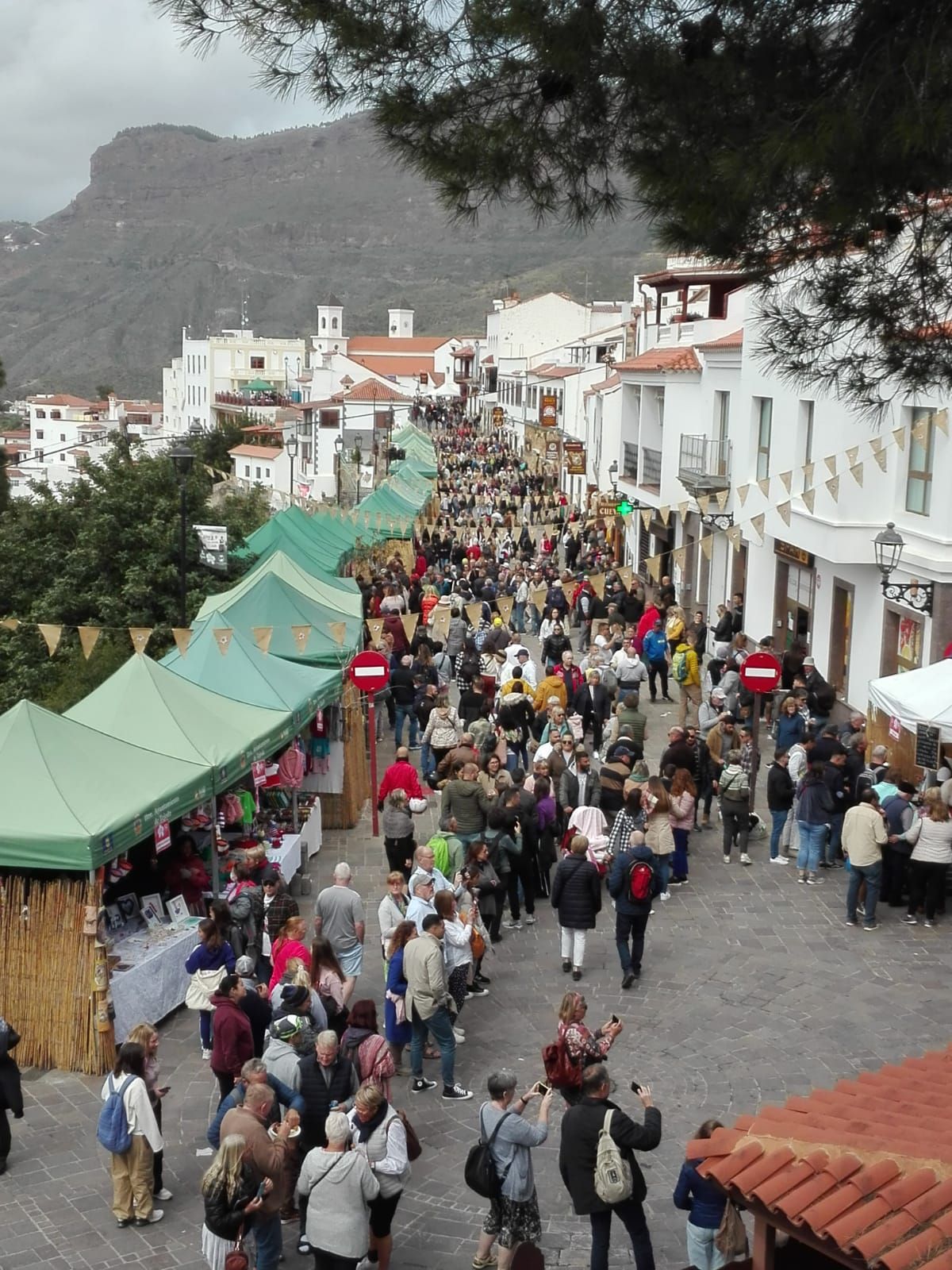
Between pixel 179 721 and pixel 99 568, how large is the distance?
607 inches

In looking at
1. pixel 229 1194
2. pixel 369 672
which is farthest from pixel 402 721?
pixel 229 1194

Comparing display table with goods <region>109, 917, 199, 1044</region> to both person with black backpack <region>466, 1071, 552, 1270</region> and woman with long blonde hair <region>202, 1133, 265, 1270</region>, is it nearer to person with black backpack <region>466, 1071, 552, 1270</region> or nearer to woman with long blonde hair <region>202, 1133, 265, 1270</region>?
woman with long blonde hair <region>202, 1133, 265, 1270</region>

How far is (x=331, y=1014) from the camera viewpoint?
29.4 ft

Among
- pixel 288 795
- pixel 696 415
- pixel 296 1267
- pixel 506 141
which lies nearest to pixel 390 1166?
pixel 296 1267

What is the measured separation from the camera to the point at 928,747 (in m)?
14.4

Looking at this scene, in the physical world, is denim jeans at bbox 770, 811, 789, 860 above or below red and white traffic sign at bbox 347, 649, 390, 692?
below

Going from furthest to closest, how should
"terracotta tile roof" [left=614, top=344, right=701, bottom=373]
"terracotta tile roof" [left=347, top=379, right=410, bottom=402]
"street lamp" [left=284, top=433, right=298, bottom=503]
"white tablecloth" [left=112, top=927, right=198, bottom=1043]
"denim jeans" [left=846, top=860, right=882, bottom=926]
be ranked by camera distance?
"terracotta tile roof" [left=347, top=379, right=410, bottom=402], "street lamp" [left=284, top=433, right=298, bottom=503], "terracotta tile roof" [left=614, top=344, right=701, bottom=373], "denim jeans" [left=846, top=860, right=882, bottom=926], "white tablecloth" [left=112, top=927, right=198, bottom=1043]

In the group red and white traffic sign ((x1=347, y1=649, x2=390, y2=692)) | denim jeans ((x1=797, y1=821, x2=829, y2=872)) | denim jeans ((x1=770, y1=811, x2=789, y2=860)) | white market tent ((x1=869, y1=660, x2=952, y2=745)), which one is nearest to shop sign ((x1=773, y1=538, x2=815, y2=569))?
white market tent ((x1=869, y1=660, x2=952, y2=745))

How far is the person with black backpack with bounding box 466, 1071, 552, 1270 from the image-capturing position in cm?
681

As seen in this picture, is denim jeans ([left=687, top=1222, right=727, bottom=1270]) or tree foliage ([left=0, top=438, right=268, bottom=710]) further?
tree foliage ([left=0, top=438, right=268, bottom=710])

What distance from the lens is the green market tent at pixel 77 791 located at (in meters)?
9.89

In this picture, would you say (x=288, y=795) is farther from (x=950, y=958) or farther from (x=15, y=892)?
(x=950, y=958)

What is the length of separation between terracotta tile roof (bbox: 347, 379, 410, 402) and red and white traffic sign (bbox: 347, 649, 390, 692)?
77.4 metres

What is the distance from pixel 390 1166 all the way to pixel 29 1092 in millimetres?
3889
